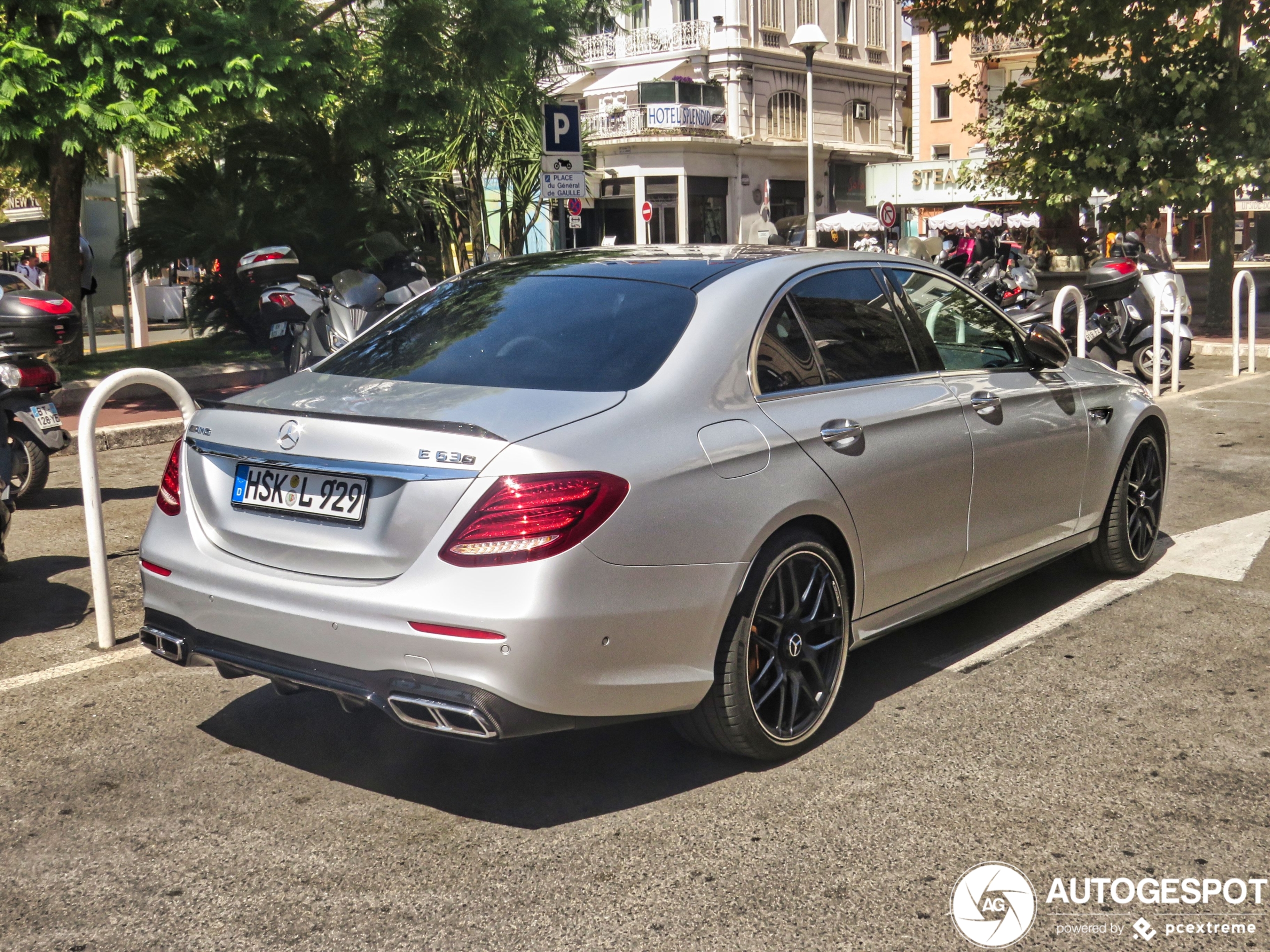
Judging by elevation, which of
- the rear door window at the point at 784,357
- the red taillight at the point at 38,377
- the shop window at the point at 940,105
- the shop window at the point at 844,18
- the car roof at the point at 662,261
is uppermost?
the shop window at the point at 844,18

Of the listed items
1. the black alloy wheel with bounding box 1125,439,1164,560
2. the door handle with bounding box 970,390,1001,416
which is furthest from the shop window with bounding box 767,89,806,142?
the door handle with bounding box 970,390,1001,416

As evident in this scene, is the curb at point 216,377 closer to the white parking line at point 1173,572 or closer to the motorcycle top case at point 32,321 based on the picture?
the motorcycle top case at point 32,321

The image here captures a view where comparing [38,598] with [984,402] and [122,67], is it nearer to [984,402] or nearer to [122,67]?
[984,402]

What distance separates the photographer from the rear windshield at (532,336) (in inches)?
150

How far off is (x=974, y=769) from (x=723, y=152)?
4989cm

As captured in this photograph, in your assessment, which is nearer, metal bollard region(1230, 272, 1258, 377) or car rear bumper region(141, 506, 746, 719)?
car rear bumper region(141, 506, 746, 719)

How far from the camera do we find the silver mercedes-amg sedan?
3.30 m

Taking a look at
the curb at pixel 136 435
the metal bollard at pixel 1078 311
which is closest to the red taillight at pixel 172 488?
the curb at pixel 136 435

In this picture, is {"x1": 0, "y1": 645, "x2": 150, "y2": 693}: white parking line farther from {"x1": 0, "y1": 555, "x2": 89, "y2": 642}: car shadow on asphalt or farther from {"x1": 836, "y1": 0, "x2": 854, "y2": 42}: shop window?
{"x1": 836, "y1": 0, "x2": 854, "y2": 42}: shop window

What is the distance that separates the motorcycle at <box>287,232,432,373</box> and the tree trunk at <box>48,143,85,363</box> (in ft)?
16.3

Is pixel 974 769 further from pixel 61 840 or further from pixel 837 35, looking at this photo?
pixel 837 35

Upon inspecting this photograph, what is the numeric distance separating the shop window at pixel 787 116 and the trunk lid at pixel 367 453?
168 feet

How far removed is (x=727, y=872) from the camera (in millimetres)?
3271

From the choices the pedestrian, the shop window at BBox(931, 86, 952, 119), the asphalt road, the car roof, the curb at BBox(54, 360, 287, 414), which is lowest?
the asphalt road
